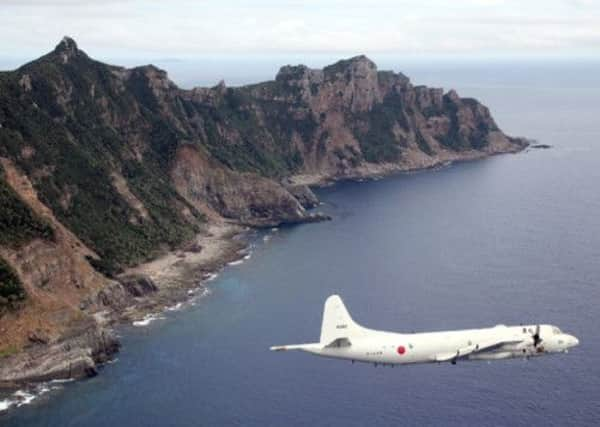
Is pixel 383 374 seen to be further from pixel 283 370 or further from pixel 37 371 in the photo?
pixel 37 371

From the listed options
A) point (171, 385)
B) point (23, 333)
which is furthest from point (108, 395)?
point (23, 333)

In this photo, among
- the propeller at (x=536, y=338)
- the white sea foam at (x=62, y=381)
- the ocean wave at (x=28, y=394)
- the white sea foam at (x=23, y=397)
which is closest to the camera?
the propeller at (x=536, y=338)

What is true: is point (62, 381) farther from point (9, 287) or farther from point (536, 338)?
point (536, 338)

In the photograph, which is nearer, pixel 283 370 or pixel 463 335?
pixel 463 335

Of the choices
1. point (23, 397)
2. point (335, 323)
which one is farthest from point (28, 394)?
point (335, 323)

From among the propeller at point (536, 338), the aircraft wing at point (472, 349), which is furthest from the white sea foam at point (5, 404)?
the propeller at point (536, 338)

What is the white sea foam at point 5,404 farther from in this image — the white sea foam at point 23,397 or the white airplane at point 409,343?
the white airplane at point 409,343
